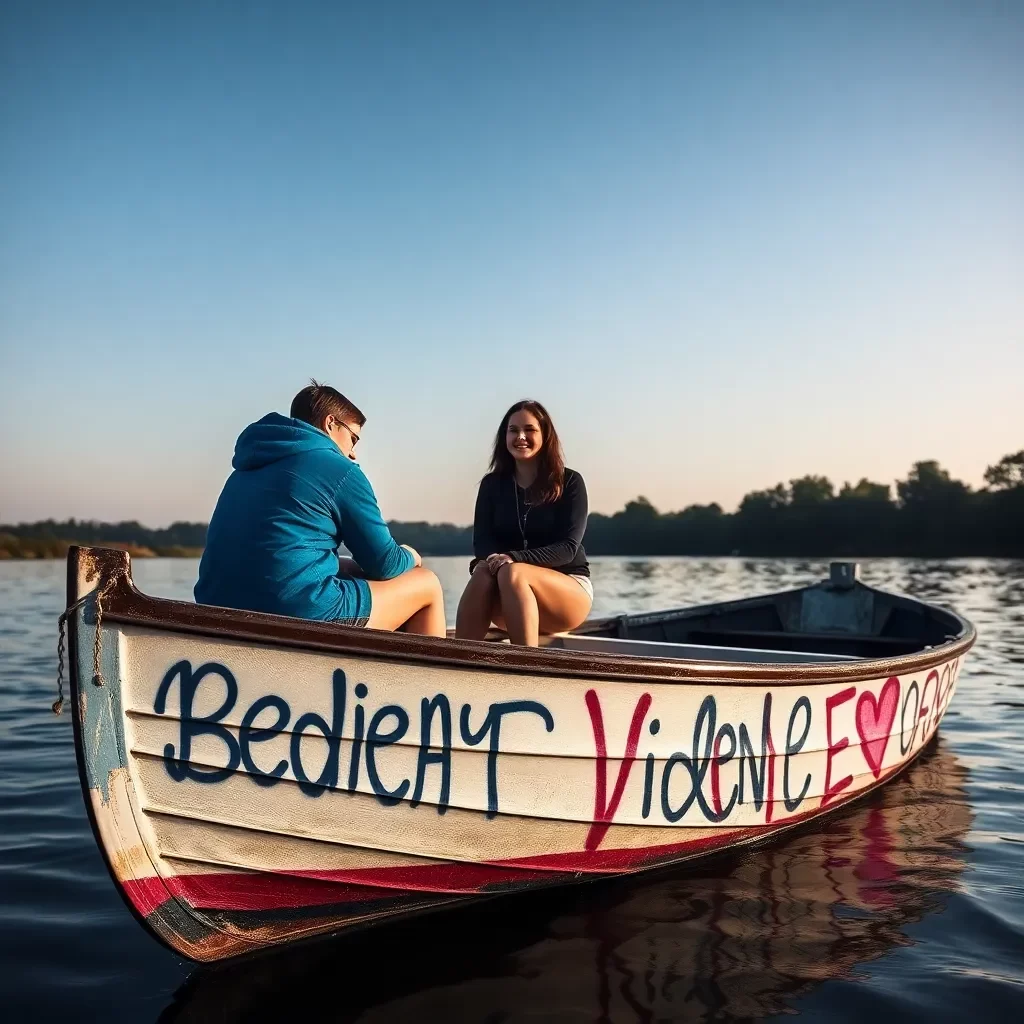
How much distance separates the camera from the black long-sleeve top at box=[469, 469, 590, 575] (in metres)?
4.83

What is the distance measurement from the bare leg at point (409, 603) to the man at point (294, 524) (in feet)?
0.32

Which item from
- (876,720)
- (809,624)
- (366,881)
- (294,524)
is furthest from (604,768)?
(809,624)

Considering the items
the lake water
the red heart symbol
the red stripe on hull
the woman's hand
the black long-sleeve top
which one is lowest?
the lake water

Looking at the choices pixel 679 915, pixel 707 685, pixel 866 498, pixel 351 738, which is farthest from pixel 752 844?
pixel 866 498

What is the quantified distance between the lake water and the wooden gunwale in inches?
39.6

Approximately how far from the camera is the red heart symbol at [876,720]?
4.70m

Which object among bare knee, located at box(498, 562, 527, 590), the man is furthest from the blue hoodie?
bare knee, located at box(498, 562, 527, 590)

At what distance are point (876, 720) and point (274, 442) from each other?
3689 millimetres

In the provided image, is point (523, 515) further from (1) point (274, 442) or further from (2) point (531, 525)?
(1) point (274, 442)

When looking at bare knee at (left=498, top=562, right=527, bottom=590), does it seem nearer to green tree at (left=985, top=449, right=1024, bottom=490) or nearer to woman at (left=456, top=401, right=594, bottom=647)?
woman at (left=456, top=401, right=594, bottom=647)

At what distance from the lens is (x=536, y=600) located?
4598 mm

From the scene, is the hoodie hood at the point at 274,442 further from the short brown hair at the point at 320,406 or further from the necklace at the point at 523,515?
the necklace at the point at 523,515

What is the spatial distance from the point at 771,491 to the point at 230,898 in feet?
350

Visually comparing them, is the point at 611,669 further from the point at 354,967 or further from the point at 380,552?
the point at 354,967
